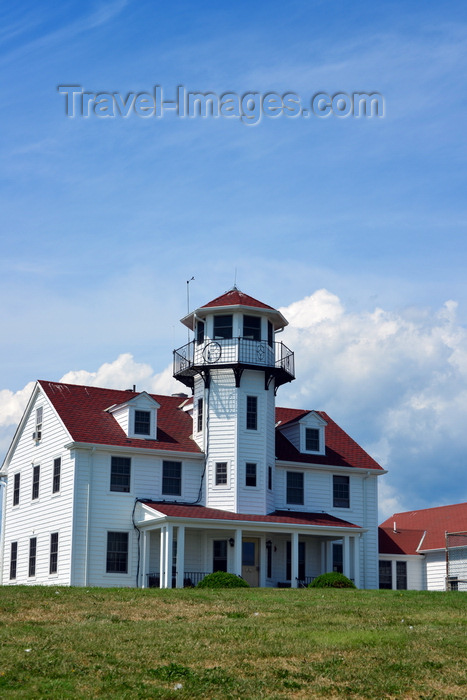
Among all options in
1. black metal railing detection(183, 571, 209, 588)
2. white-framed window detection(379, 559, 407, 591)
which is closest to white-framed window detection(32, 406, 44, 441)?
black metal railing detection(183, 571, 209, 588)

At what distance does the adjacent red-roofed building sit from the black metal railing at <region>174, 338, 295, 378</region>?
12.1 metres

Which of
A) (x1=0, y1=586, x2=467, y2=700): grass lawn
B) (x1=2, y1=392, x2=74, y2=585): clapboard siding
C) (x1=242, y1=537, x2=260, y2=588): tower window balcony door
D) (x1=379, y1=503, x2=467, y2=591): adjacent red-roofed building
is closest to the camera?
(x1=0, y1=586, x2=467, y2=700): grass lawn

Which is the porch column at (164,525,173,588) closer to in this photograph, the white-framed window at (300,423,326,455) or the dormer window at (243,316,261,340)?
the white-framed window at (300,423,326,455)

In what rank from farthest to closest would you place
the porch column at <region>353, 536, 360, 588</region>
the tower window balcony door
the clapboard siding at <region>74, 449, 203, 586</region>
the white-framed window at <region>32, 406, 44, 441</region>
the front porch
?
the white-framed window at <region>32, 406, 44, 441</region> < the porch column at <region>353, 536, 360, 588</region> < the tower window balcony door < the clapboard siding at <region>74, 449, 203, 586</region> < the front porch

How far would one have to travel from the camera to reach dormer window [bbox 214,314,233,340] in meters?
41.8

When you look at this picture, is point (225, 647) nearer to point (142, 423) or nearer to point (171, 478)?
point (171, 478)

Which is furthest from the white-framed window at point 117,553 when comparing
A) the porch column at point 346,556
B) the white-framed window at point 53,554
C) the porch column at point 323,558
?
the porch column at point 346,556

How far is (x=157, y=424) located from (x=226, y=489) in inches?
179

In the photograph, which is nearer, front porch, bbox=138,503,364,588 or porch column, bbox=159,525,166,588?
porch column, bbox=159,525,166,588

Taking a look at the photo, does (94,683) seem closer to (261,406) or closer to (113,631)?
(113,631)

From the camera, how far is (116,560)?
3841 cm

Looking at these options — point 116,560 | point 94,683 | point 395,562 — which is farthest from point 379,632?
point 395,562

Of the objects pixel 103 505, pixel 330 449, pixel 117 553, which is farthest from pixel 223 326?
pixel 117 553

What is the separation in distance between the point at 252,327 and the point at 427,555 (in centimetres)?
1591
